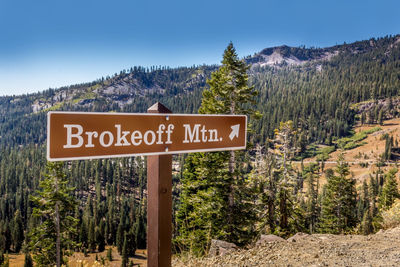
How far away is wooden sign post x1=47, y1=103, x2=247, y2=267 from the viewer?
1.83 meters

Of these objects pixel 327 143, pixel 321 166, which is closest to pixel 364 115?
pixel 327 143

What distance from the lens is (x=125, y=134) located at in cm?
204

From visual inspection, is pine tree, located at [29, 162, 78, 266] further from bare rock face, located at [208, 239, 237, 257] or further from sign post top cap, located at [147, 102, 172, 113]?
sign post top cap, located at [147, 102, 172, 113]

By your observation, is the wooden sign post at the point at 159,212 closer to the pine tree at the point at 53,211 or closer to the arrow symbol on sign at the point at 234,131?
the arrow symbol on sign at the point at 234,131

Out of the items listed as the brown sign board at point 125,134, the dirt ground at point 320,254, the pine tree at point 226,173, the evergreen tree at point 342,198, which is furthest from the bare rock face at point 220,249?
the evergreen tree at point 342,198

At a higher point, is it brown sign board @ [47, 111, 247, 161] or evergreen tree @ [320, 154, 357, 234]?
brown sign board @ [47, 111, 247, 161]

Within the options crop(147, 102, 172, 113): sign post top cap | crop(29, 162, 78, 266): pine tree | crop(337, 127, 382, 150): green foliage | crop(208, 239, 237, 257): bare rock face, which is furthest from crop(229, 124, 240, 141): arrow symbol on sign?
crop(337, 127, 382, 150): green foliage

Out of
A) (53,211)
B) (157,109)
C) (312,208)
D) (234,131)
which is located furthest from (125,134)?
(312,208)

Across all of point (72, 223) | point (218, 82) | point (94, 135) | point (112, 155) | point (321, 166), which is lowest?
point (321, 166)

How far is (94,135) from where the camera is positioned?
76.0 inches

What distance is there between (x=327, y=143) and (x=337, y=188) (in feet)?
366

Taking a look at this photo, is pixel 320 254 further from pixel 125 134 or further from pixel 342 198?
pixel 342 198

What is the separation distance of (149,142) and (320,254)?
3.06 meters

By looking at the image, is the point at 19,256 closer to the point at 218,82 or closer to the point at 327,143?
the point at 218,82
